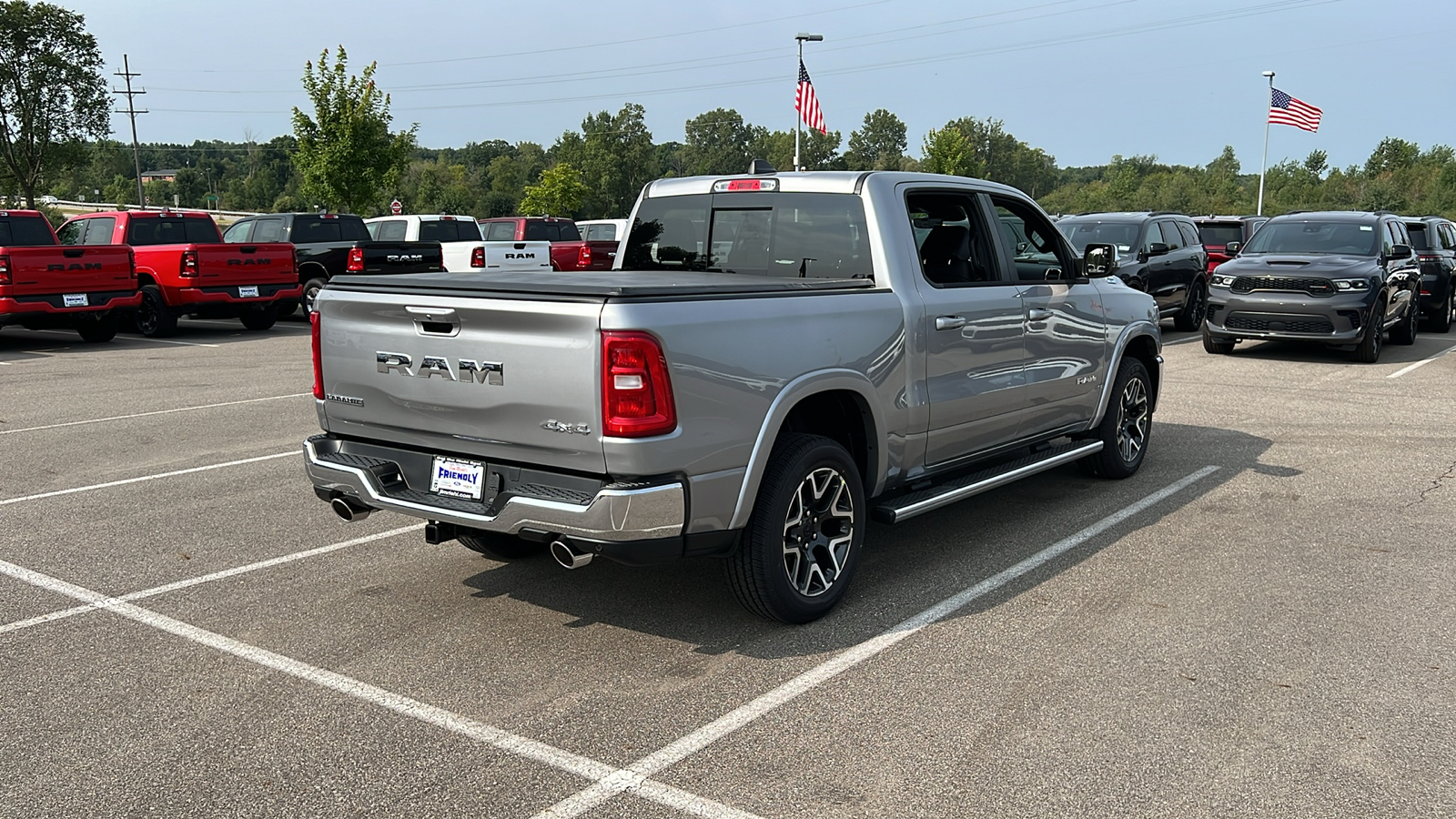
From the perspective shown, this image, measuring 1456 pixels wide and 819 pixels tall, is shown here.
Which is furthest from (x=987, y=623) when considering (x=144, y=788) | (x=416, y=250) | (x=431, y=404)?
(x=416, y=250)

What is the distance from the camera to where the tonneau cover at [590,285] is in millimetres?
4215

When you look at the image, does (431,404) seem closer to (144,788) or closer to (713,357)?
(713,357)

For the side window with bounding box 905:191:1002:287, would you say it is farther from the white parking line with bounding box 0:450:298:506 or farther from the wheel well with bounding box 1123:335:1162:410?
the white parking line with bounding box 0:450:298:506

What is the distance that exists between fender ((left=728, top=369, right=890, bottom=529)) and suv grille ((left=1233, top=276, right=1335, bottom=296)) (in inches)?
429

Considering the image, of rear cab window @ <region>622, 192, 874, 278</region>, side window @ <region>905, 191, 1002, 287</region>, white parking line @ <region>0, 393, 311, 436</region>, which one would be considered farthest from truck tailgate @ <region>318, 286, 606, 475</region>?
white parking line @ <region>0, 393, 311, 436</region>

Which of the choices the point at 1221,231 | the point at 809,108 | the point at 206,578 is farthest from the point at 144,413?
the point at 809,108

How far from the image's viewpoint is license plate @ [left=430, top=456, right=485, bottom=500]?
14.8 feet

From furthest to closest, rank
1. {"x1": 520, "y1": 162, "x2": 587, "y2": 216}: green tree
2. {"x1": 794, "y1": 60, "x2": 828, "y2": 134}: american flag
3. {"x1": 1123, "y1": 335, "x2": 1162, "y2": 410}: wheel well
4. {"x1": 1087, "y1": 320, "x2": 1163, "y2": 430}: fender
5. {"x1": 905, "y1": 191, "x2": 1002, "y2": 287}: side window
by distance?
{"x1": 520, "y1": 162, "x2": 587, "y2": 216}: green tree
{"x1": 794, "y1": 60, "x2": 828, "y2": 134}: american flag
{"x1": 1123, "y1": 335, "x2": 1162, "y2": 410}: wheel well
{"x1": 1087, "y1": 320, "x2": 1163, "y2": 430}: fender
{"x1": 905, "y1": 191, "x2": 1002, "y2": 287}: side window

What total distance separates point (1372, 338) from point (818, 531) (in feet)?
39.2

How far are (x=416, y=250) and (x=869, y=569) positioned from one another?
1605cm

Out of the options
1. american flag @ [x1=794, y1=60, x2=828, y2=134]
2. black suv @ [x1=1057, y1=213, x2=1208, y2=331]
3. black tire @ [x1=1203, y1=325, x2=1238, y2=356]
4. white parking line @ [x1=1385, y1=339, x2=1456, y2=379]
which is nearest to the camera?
white parking line @ [x1=1385, y1=339, x2=1456, y2=379]

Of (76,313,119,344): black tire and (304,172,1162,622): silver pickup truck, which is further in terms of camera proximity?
(76,313,119,344): black tire

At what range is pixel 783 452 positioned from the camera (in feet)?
15.5

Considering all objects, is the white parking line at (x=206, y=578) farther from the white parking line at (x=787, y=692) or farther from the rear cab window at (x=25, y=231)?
the rear cab window at (x=25, y=231)
